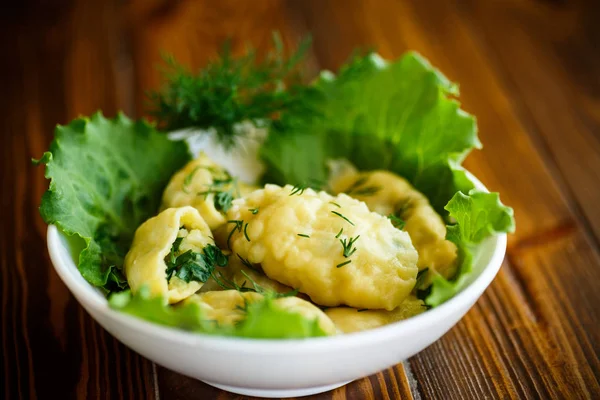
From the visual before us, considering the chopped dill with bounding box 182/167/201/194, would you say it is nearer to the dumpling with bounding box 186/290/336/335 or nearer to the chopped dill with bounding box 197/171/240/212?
the chopped dill with bounding box 197/171/240/212

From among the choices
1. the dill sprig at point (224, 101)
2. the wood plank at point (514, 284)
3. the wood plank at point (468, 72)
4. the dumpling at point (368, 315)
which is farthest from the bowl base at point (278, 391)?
the wood plank at point (468, 72)

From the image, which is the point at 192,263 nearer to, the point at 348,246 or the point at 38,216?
the point at 348,246

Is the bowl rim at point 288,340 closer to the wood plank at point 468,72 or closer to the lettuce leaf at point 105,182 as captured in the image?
the lettuce leaf at point 105,182

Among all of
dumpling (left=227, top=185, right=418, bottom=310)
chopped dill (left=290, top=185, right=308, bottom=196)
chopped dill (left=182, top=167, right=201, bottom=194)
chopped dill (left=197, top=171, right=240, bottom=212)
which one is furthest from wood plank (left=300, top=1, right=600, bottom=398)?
chopped dill (left=182, top=167, right=201, bottom=194)

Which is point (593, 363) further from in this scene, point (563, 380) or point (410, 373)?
point (410, 373)

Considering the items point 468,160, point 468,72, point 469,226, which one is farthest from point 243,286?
point 468,72
